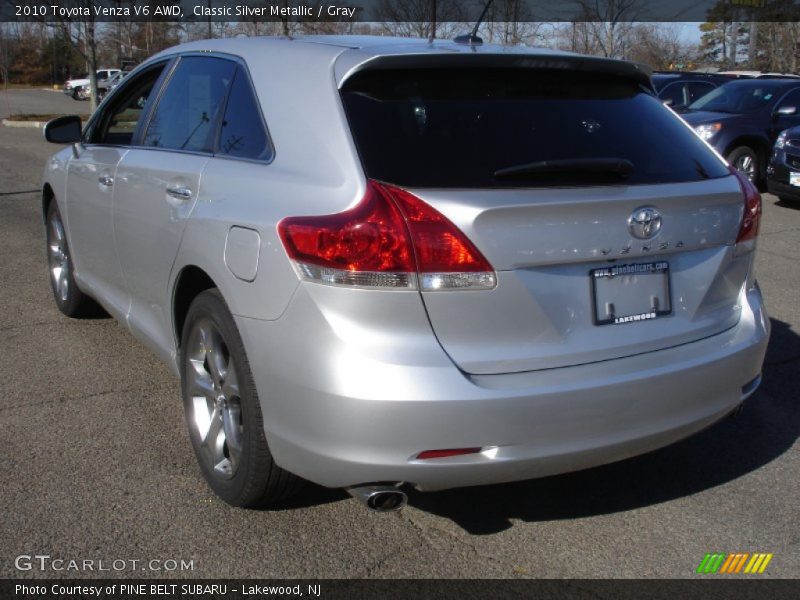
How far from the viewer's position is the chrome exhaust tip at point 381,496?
2711mm

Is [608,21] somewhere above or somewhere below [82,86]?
above

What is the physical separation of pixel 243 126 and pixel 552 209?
128 cm

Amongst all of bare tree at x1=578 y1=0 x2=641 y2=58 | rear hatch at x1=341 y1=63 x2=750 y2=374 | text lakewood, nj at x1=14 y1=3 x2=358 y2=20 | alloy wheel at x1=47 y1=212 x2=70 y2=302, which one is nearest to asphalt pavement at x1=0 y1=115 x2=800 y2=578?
rear hatch at x1=341 y1=63 x2=750 y2=374

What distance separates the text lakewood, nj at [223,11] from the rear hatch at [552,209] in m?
19.0

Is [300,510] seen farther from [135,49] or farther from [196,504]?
[135,49]

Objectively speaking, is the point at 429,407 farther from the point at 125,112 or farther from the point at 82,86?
the point at 82,86

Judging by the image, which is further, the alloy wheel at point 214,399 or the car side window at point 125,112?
the car side window at point 125,112

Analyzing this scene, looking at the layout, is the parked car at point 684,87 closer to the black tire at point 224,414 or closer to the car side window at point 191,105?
the car side window at point 191,105

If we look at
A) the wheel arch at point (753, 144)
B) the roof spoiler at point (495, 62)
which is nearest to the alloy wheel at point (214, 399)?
the roof spoiler at point (495, 62)

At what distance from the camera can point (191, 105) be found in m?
3.81

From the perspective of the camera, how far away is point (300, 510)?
3.26 meters

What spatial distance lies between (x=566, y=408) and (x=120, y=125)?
3.16 meters

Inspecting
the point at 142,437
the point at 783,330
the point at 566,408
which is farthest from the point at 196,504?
the point at 783,330

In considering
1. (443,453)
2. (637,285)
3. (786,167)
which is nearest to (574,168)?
(637,285)
